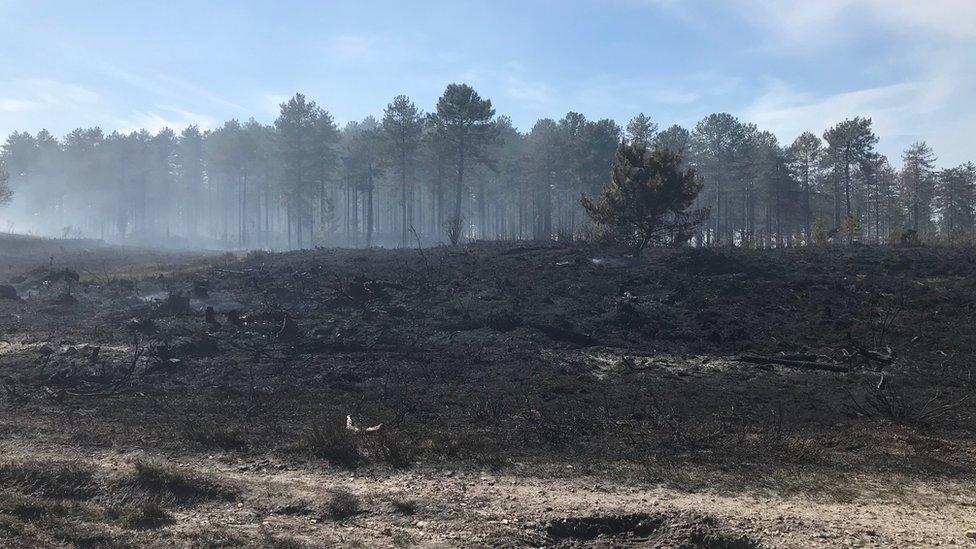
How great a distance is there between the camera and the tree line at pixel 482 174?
51250mm

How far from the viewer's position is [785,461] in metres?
8.96

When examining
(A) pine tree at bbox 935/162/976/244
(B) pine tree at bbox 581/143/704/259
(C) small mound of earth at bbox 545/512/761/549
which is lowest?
(C) small mound of earth at bbox 545/512/761/549

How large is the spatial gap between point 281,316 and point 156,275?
11.2 metres

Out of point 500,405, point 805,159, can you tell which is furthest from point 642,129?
point 500,405

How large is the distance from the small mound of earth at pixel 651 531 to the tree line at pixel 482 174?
27.1m

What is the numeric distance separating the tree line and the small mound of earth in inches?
1066

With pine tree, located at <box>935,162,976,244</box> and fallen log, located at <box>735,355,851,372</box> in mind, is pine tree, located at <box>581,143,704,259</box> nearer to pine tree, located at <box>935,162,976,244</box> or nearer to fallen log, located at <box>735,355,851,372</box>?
fallen log, located at <box>735,355,851,372</box>

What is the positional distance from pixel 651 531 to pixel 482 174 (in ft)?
206

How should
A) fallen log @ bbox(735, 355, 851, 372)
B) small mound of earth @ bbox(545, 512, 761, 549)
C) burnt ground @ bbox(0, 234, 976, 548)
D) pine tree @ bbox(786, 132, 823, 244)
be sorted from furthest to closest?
pine tree @ bbox(786, 132, 823, 244), fallen log @ bbox(735, 355, 851, 372), burnt ground @ bbox(0, 234, 976, 548), small mound of earth @ bbox(545, 512, 761, 549)

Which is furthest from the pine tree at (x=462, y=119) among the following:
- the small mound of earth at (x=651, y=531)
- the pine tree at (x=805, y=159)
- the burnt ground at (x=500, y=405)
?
the small mound of earth at (x=651, y=531)

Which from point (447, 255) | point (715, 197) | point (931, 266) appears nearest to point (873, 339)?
point (931, 266)

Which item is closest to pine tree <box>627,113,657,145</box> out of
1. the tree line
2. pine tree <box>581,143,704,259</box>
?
the tree line

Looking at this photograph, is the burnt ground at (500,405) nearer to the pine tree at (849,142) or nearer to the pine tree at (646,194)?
the pine tree at (646,194)

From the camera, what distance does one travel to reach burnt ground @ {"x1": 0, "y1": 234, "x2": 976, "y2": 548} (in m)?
7.00
